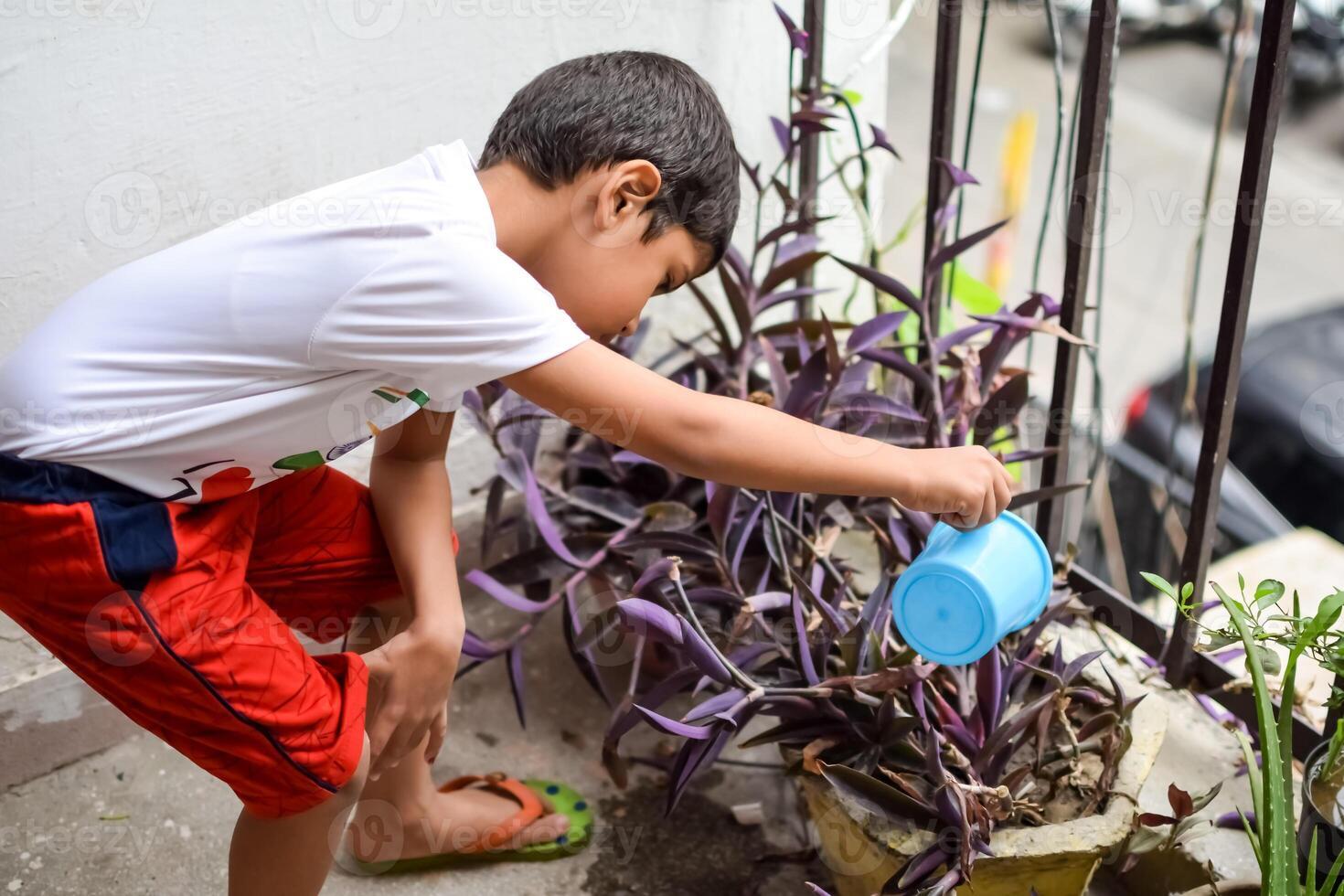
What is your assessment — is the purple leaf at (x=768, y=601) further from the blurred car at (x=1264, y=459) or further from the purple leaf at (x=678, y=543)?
the blurred car at (x=1264, y=459)

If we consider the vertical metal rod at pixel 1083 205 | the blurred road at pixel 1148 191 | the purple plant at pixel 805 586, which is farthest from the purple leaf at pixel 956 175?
the blurred road at pixel 1148 191

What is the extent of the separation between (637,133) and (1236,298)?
2.13 feet

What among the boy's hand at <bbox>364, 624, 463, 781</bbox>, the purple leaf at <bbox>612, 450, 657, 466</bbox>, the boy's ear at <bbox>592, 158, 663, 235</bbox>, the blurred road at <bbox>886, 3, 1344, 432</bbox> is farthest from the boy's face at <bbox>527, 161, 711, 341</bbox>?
the blurred road at <bbox>886, 3, 1344, 432</bbox>

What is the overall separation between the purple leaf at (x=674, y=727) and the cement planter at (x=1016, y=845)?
13 centimetres

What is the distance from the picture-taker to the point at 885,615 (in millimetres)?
1369

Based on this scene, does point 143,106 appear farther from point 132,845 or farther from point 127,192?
point 132,845

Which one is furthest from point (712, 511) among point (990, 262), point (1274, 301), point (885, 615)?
point (1274, 301)

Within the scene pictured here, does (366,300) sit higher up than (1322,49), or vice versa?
(366,300)

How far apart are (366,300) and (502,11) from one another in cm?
83

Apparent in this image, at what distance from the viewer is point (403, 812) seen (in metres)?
1.39

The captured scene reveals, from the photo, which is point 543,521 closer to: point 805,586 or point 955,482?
point 805,586

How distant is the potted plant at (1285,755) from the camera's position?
→ 3.35ft

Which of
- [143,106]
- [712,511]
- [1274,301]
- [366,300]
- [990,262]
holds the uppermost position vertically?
[143,106]

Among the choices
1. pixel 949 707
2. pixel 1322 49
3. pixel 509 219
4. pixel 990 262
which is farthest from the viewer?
pixel 1322 49
